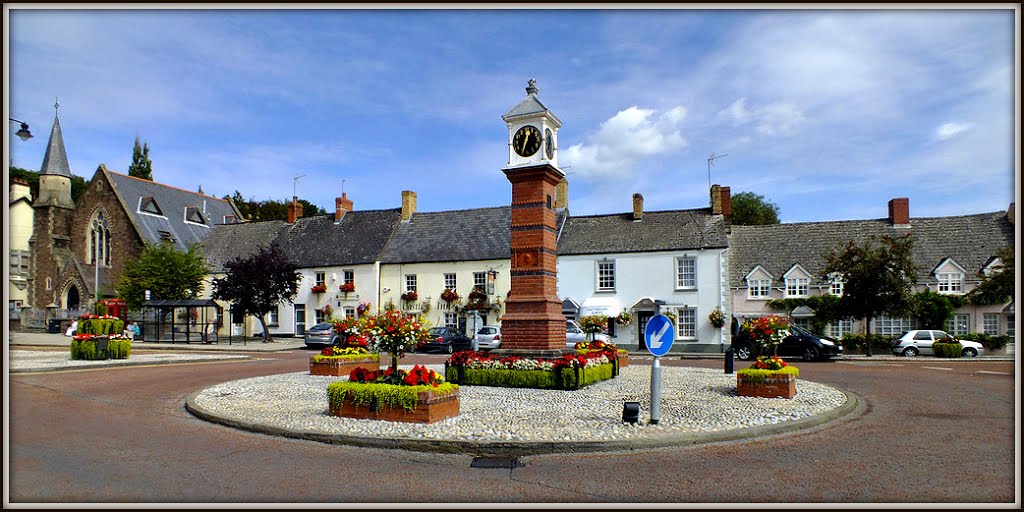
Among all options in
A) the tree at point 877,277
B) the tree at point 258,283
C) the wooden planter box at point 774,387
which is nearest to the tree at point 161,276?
the tree at point 258,283

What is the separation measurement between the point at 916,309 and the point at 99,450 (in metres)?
32.9

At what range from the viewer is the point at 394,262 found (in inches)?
1763

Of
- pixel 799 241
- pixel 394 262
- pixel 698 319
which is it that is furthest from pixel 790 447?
pixel 394 262

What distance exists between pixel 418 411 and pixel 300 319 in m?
38.6

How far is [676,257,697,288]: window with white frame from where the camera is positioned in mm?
38062

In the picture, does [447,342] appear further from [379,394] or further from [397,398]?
[397,398]

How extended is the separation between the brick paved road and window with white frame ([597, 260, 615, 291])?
89.8ft

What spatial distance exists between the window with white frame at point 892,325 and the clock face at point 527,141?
26543mm

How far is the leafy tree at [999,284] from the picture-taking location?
32156 mm

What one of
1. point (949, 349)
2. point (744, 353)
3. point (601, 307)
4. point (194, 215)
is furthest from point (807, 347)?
point (194, 215)

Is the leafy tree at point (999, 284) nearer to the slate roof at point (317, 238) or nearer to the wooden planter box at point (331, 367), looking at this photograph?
the wooden planter box at point (331, 367)

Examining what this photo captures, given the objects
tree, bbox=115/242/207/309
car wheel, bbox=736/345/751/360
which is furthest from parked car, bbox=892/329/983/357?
tree, bbox=115/242/207/309

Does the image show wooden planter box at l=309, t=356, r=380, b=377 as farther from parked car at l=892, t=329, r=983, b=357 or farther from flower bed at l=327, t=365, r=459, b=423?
parked car at l=892, t=329, r=983, b=357

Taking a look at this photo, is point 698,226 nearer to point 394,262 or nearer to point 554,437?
point 394,262
